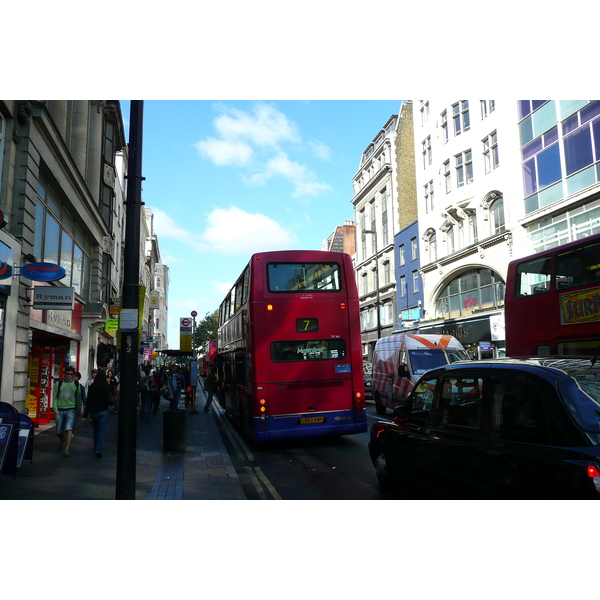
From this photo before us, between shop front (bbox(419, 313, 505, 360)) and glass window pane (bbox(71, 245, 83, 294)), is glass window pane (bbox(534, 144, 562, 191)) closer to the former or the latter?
shop front (bbox(419, 313, 505, 360))

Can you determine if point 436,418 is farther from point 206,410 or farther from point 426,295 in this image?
point 426,295

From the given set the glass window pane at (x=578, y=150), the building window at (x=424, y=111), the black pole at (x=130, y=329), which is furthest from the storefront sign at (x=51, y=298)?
the building window at (x=424, y=111)

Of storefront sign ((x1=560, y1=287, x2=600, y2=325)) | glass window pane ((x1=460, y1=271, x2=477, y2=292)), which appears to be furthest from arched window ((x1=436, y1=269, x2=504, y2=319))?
storefront sign ((x1=560, y1=287, x2=600, y2=325))

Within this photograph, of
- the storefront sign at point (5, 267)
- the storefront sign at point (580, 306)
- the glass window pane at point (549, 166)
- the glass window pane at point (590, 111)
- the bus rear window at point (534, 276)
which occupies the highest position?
the glass window pane at point (590, 111)

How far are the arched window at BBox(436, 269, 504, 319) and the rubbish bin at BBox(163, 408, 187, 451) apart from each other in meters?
20.9

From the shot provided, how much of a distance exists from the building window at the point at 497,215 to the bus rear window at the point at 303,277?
19.3 metres

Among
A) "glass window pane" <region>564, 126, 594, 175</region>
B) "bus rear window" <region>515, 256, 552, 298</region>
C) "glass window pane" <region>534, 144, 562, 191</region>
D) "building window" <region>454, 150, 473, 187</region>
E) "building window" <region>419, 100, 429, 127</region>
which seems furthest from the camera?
"building window" <region>419, 100, 429, 127</region>

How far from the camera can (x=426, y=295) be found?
35656mm

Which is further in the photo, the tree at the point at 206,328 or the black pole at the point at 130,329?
the tree at the point at 206,328

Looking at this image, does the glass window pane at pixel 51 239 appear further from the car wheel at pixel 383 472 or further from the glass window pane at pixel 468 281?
the glass window pane at pixel 468 281

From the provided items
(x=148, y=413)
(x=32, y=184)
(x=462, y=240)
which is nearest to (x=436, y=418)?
(x=32, y=184)

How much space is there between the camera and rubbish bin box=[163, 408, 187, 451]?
11.2 m

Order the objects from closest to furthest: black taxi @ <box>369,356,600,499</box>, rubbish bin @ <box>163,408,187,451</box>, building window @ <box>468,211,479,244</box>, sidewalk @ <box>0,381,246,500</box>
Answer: black taxi @ <box>369,356,600,499</box> < sidewalk @ <box>0,381,246,500</box> < rubbish bin @ <box>163,408,187,451</box> < building window @ <box>468,211,479,244</box>

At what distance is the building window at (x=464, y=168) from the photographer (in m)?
31.6
